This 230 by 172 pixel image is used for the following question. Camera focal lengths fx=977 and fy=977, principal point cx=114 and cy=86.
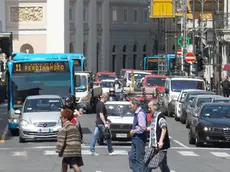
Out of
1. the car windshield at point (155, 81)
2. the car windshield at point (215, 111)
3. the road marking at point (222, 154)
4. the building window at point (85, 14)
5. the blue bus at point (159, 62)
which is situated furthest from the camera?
the building window at point (85, 14)

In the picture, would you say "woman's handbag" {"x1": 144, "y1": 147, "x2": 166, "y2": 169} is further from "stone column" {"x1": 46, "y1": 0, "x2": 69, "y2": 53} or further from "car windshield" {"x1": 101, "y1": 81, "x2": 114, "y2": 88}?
"stone column" {"x1": 46, "y1": 0, "x2": 69, "y2": 53}

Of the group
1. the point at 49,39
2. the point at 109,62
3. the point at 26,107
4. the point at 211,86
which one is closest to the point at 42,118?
the point at 26,107

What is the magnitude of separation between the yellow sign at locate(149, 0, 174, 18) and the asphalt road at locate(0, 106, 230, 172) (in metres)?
41.6

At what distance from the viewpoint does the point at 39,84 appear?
34.6 metres

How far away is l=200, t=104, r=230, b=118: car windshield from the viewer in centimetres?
2942

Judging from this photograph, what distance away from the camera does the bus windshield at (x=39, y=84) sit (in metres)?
34.3

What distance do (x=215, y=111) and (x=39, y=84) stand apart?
24.8 feet

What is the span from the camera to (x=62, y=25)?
96.1 m

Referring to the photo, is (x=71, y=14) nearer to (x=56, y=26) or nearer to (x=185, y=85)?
(x=56, y=26)

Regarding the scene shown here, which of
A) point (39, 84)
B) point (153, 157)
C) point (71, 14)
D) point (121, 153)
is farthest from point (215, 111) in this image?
point (71, 14)

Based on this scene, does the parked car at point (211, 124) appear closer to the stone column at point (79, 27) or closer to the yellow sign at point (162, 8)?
the yellow sign at point (162, 8)

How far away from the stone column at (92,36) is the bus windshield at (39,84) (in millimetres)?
69003

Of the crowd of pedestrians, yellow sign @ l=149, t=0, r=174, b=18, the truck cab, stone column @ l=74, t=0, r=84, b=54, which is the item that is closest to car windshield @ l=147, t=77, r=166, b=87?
the truck cab

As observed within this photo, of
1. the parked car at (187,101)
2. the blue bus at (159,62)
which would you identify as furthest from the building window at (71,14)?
the parked car at (187,101)
